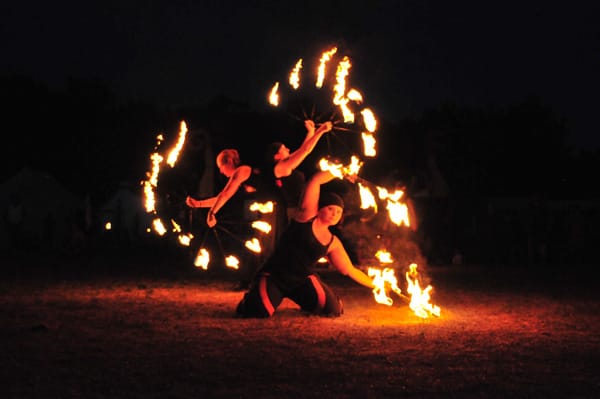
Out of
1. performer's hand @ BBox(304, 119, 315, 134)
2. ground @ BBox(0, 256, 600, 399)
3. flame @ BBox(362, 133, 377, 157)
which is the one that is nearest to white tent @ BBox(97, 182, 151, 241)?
ground @ BBox(0, 256, 600, 399)

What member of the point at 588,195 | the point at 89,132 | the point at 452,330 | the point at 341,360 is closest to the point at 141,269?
the point at 452,330

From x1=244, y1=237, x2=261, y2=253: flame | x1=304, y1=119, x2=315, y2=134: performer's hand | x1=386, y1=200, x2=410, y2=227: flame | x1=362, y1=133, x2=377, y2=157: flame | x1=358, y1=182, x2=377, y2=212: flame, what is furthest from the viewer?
x1=244, y1=237, x2=261, y2=253: flame

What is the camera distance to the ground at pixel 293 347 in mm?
6875

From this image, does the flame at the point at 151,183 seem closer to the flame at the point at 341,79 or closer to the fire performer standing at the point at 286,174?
the fire performer standing at the point at 286,174

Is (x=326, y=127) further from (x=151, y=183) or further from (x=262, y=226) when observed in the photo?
(x=151, y=183)

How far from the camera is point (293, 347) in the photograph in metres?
8.79

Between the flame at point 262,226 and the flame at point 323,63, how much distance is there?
2312mm

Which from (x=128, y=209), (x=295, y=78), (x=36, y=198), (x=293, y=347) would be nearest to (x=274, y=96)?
(x=295, y=78)

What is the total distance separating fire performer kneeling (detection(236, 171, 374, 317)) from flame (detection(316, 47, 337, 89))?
1.14 m

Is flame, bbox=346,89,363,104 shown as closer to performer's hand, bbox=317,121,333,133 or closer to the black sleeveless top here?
performer's hand, bbox=317,121,333,133

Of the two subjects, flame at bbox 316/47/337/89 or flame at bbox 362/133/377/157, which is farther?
flame at bbox 316/47/337/89

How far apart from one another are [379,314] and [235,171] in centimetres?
316

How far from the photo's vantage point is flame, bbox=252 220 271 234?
12.8 metres

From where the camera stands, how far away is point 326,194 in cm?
1160
